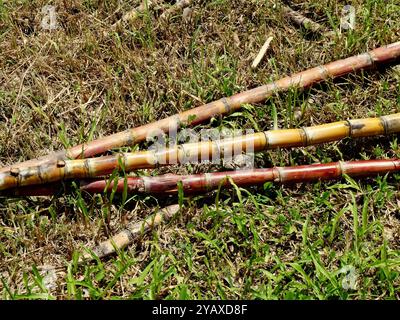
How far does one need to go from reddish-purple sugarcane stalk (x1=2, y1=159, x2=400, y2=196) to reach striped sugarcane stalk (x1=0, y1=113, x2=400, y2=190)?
0.29 feet

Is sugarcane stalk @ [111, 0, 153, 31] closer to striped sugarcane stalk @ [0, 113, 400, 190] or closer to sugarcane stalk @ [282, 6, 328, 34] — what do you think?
sugarcane stalk @ [282, 6, 328, 34]

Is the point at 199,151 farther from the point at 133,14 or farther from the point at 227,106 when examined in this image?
the point at 133,14

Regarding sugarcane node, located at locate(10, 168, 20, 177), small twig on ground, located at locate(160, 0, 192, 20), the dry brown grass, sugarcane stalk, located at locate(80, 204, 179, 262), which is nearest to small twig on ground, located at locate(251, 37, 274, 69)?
the dry brown grass

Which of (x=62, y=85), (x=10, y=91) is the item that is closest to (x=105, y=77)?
(x=62, y=85)

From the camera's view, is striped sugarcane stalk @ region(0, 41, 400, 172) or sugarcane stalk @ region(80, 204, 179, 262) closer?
sugarcane stalk @ region(80, 204, 179, 262)

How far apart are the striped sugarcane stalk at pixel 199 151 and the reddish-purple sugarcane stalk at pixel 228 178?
90 millimetres

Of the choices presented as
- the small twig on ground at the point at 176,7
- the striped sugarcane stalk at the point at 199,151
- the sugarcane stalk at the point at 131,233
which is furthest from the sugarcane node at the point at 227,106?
the small twig on ground at the point at 176,7

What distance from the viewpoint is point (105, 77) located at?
4.33m

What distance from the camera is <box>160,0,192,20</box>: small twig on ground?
4.70 m

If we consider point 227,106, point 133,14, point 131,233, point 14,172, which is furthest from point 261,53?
point 14,172

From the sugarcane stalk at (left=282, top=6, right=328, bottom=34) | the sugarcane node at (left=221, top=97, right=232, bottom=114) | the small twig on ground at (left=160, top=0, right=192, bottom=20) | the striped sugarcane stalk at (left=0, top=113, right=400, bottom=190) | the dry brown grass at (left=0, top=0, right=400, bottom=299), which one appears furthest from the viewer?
the small twig on ground at (left=160, top=0, right=192, bottom=20)

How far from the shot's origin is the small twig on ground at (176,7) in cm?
470

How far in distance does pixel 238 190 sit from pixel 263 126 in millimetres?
741

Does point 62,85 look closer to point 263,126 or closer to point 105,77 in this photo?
point 105,77
